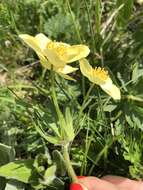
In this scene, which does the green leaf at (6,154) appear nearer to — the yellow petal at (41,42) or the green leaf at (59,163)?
the green leaf at (59,163)

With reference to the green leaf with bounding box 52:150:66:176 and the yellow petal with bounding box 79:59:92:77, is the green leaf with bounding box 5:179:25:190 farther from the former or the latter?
the yellow petal with bounding box 79:59:92:77

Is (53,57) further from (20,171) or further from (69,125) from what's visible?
(20,171)

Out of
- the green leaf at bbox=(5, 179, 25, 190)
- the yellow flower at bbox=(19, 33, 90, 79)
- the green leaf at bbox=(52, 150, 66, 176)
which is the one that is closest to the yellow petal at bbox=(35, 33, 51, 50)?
the yellow flower at bbox=(19, 33, 90, 79)

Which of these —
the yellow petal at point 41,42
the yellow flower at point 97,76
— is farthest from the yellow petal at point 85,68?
the yellow petal at point 41,42

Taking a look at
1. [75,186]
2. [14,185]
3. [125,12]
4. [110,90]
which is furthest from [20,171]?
[125,12]

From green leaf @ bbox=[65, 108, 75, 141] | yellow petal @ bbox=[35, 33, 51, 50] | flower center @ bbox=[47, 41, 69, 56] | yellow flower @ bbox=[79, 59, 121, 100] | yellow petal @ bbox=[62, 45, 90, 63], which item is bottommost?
green leaf @ bbox=[65, 108, 75, 141]

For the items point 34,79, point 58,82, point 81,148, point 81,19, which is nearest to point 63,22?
point 81,19
